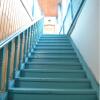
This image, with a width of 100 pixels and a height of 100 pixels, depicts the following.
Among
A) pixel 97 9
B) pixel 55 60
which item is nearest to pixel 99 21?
pixel 97 9

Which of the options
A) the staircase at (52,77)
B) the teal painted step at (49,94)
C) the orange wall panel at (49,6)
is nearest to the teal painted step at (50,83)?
the staircase at (52,77)

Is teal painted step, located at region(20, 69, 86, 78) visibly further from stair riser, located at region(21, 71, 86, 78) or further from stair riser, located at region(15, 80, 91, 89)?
stair riser, located at region(15, 80, 91, 89)

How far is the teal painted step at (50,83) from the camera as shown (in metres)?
2.87

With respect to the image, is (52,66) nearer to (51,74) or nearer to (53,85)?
(51,74)

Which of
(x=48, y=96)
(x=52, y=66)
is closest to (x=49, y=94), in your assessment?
(x=48, y=96)

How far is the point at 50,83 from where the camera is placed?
2.89 m

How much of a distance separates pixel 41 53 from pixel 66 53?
529 millimetres

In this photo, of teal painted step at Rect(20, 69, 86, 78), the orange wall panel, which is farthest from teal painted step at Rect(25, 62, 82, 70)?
the orange wall panel

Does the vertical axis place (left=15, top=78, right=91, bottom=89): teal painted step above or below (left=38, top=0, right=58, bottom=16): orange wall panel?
below

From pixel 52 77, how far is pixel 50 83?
37 cm

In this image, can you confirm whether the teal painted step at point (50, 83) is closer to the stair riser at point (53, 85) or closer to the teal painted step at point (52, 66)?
the stair riser at point (53, 85)

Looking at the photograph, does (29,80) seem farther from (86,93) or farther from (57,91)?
(86,93)

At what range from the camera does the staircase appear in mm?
2504

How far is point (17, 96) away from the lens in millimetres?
2482
